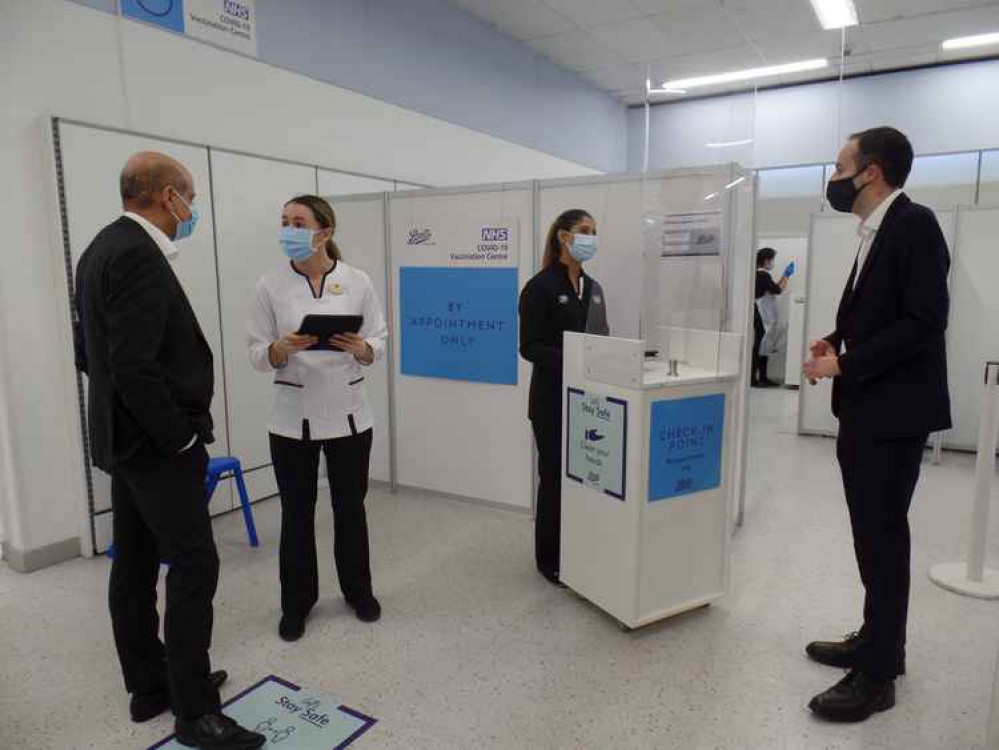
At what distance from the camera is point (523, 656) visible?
7.54 feet

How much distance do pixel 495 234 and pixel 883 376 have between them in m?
2.11

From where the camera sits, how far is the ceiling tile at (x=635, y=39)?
18.8 feet

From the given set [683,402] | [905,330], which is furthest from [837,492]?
[905,330]

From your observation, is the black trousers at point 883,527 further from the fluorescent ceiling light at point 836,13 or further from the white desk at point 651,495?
the fluorescent ceiling light at point 836,13

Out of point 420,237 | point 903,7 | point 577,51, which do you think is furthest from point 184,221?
point 903,7

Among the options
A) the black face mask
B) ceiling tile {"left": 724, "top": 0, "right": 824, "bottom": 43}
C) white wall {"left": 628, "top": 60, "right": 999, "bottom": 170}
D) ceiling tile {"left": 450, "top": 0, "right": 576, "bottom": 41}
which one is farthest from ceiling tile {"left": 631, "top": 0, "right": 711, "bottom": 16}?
the black face mask

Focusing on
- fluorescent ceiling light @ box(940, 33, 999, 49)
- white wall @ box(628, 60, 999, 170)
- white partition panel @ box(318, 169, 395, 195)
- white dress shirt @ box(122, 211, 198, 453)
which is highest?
fluorescent ceiling light @ box(940, 33, 999, 49)

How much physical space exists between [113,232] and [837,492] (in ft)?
13.0

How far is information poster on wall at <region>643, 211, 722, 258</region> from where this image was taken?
7.88ft

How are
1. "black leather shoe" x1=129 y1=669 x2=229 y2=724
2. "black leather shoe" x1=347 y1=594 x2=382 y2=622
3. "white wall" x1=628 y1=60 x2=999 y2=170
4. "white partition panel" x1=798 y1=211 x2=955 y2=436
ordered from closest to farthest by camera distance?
"black leather shoe" x1=129 y1=669 x2=229 y2=724 < "black leather shoe" x1=347 y1=594 x2=382 y2=622 < "white partition panel" x1=798 y1=211 x2=955 y2=436 < "white wall" x1=628 y1=60 x2=999 y2=170

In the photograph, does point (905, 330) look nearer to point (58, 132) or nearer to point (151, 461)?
point (151, 461)

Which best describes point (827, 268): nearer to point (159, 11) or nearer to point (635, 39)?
point (635, 39)

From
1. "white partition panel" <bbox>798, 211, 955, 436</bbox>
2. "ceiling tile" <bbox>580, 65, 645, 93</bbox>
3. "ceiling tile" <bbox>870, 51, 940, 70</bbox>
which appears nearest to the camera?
"white partition panel" <bbox>798, 211, 955, 436</bbox>

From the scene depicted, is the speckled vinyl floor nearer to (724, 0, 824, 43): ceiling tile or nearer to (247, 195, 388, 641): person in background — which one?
(247, 195, 388, 641): person in background
